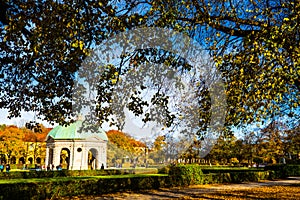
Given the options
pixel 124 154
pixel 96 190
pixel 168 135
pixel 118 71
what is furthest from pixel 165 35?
pixel 124 154

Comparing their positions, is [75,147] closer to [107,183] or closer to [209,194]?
[107,183]

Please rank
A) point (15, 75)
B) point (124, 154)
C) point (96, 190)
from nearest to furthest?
point (15, 75)
point (96, 190)
point (124, 154)

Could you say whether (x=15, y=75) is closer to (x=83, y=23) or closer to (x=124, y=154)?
(x=83, y=23)

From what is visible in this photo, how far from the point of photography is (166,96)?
774 centimetres

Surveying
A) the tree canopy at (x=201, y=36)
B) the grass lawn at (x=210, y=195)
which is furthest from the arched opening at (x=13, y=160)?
the tree canopy at (x=201, y=36)

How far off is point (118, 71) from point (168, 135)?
3080mm

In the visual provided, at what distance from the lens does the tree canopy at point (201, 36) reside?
6.25 meters

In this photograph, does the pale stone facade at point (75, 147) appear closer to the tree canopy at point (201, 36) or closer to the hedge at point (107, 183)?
the hedge at point (107, 183)

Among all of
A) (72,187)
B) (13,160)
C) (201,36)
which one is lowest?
(13,160)

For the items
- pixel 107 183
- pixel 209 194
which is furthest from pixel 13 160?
pixel 209 194

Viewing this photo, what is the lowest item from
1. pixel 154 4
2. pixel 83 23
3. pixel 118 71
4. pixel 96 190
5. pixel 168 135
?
pixel 96 190

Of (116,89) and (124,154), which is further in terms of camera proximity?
(124,154)

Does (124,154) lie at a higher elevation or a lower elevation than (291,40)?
lower

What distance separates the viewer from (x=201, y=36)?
26.0 ft
